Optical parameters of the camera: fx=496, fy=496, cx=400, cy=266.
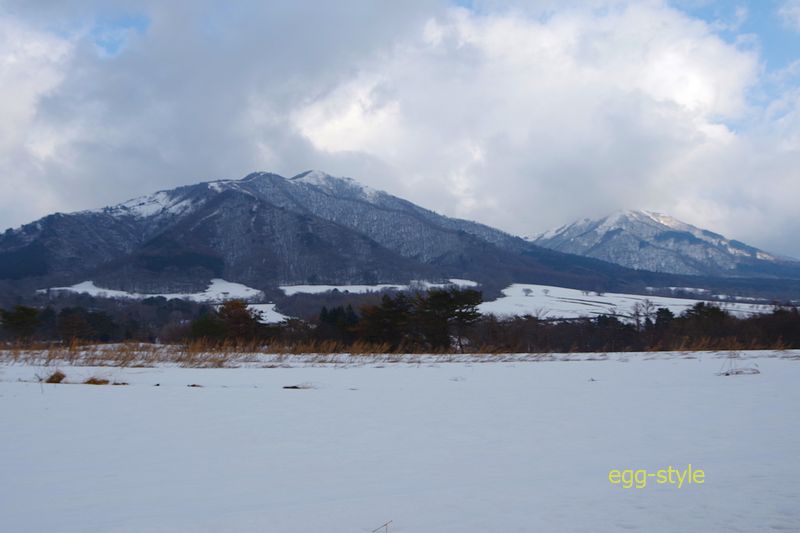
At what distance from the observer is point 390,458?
220 inches

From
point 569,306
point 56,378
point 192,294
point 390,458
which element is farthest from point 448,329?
point 192,294

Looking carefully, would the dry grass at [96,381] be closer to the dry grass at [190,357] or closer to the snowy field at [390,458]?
the snowy field at [390,458]

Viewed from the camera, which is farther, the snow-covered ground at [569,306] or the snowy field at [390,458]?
the snow-covered ground at [569,306]

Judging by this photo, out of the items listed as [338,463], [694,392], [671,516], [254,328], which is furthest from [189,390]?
[254,328]

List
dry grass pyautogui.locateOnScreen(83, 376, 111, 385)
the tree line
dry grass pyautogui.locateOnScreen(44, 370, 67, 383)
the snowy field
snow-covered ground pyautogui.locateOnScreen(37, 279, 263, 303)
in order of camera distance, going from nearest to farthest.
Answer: the snowy field → dry grass pyautogui.locateOnScreen(83, 376, 111, 385) → dry grass pyautogui.locateOnScreen(44, 370, 67, 383) → the tree line → snow-covered ground pyautogui.locateOnScreen(37, 279, 263, 303)

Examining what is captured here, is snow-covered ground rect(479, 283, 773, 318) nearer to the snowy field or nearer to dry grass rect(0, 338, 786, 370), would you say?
dry grass rect(0, 338, 786, 370)

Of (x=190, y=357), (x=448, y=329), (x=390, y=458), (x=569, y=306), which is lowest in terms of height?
(x=390, y=458)

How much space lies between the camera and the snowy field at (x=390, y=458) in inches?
153

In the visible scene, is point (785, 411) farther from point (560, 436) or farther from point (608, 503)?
point (608, 503)

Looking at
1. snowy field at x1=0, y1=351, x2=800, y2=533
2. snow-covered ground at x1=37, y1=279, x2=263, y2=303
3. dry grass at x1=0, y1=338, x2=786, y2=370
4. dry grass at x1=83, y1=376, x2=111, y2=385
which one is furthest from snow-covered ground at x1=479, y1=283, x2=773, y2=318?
snow-covered ground at x1=37, y1=279, x2=263, y2=303

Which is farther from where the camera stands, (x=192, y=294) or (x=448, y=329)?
(x=192, y=294)

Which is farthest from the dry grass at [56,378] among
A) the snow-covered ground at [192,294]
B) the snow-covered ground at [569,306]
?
the snow-covered ground at [192,294]

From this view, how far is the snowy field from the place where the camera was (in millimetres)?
3875

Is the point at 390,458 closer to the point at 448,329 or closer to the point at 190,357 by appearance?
the point at 190,357
